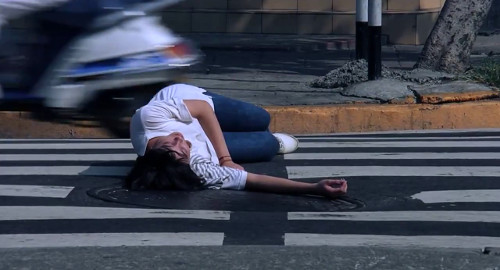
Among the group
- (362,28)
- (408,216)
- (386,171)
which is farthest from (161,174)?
(362,28)

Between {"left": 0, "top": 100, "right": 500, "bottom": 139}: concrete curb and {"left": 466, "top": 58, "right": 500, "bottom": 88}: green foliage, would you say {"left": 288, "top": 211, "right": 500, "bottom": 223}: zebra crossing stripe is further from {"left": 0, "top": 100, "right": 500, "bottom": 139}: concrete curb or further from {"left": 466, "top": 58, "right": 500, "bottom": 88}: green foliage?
{"left": 466, "top": 58, "right": 500, "bottom": 88}: green foliage

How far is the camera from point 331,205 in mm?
6133

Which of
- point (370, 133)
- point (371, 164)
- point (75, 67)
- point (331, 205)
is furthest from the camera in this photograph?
point (370, 133)

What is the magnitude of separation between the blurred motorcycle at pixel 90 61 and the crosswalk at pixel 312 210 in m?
A: 3.31

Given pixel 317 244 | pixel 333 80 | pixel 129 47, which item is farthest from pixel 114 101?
pixel 333 80

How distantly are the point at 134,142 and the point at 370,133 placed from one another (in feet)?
13.0

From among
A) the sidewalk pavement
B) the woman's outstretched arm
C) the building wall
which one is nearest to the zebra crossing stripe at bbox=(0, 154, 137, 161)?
the sidewalk pavement

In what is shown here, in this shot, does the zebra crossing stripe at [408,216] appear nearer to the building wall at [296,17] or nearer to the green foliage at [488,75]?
the green foliage at [488,75]

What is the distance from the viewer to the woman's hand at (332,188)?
20.1ft

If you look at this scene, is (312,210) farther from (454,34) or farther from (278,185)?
(454,34)

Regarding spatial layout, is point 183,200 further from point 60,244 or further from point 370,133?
point 370,133

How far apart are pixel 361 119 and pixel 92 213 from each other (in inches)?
182

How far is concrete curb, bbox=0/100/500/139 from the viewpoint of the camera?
32.7ft

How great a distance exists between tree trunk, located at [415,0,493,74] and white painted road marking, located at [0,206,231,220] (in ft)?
22.1
